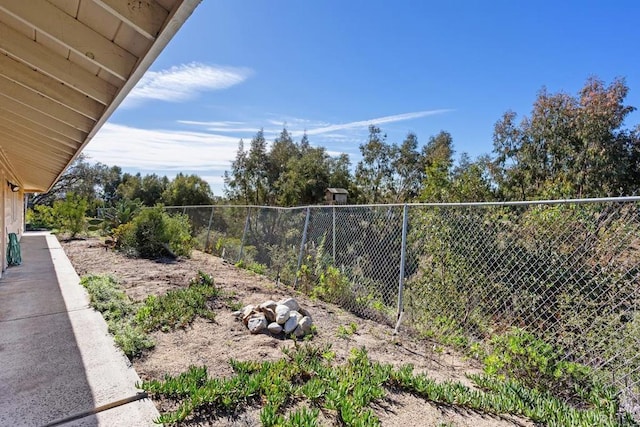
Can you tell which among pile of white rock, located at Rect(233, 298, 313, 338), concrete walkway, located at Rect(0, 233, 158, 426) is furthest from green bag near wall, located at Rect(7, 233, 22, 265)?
pile of white rock, located at Rect(233, 298, 313, 338)

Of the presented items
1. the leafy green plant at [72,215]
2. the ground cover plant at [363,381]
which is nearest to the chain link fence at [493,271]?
the ground cover plant at [363,381]

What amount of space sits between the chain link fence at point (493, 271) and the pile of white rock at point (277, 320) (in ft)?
3.95

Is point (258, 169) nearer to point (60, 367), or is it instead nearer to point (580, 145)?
point (580, 145)

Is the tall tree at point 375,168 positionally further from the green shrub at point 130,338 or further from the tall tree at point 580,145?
the green shrub at point 130,338

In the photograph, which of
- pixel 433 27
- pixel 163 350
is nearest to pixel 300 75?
pixel 433 27

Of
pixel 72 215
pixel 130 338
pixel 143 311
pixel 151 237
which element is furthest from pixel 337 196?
pixel 130 338

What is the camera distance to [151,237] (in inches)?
→ 342

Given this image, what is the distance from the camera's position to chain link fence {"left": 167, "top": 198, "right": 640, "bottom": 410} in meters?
2.60

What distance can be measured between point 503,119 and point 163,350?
1464cm

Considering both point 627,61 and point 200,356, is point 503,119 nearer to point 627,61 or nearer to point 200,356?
point 627,61

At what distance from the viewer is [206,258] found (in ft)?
30.5

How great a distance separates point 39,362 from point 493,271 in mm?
4405

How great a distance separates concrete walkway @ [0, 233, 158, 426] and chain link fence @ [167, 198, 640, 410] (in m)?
3.04

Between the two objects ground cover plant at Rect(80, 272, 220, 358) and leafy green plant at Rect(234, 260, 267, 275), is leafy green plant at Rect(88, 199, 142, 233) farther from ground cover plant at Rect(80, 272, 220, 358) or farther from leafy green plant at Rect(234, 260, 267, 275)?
ground cover plant at Rect(80, 272, 220, 358)
